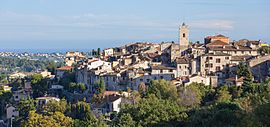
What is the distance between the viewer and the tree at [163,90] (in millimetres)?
38719

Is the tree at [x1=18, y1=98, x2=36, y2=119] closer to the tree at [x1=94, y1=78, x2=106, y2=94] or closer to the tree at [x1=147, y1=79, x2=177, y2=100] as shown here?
the tree at [x1=94, y1=78, x2=106, y2=94]

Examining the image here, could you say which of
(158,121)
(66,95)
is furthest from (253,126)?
(66,95)

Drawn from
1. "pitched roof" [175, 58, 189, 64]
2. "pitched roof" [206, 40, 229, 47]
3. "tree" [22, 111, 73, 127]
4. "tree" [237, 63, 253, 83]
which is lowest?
"tree" [22, 111, 73, 127]

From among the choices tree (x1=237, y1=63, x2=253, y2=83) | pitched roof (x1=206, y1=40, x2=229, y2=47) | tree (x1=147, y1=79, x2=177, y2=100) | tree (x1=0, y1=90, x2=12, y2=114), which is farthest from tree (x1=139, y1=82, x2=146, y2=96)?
tree (x1=0, y1=90, x2=12, y2=114)

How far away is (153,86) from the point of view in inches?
1561

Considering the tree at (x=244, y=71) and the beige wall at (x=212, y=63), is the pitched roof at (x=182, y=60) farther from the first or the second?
the tree at (x=244, y=71)

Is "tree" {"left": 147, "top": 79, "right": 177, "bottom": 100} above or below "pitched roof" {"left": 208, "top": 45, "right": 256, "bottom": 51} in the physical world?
below

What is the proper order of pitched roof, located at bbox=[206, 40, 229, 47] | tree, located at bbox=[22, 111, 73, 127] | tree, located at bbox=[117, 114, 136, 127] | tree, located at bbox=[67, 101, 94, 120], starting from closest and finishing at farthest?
1. tree, located at bbox=[117, 114, 136, 127]
2. tree, located at bbox=[22, 111, 73, 127]
3. tree, located at bbox=[67, 101, 94, 120]
4. pitched roof, located at bbox=[206, 40, 229, 47]

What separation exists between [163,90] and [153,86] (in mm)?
890

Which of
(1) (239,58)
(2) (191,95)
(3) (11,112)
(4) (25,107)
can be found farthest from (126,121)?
(3) (11,112)

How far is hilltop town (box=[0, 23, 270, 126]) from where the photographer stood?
104ft

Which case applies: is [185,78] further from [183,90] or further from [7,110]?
[7,110]

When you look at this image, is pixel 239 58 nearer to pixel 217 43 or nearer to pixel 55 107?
pixel 217 43

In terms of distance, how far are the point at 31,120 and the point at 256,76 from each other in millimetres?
16885
